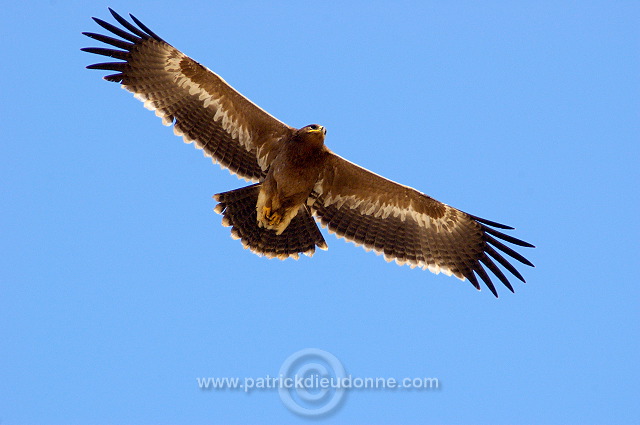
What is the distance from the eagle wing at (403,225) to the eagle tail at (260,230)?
280mm

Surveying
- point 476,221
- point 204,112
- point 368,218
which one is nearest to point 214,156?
point 204,112

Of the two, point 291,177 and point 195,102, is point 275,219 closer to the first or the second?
point 291,177

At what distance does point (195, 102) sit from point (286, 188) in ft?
5.12

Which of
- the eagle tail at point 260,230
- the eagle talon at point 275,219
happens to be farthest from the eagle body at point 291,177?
the eagle tail at point 260,230

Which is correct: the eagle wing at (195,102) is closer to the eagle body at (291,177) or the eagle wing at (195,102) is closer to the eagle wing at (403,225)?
the eagle body at (291,177)

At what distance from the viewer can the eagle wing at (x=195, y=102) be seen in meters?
10.6

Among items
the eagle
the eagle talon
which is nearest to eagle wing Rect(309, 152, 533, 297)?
the eagle

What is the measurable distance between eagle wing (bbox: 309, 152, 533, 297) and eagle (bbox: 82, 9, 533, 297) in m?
0.01

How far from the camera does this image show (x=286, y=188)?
10.6m

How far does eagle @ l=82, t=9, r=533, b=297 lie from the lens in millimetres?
10617

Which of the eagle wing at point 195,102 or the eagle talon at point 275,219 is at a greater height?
the eagle wing at point 195,102

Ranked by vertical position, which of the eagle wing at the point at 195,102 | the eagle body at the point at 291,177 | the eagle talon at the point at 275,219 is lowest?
the eagle talon at the point at 275,219

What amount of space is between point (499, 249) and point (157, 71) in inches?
182

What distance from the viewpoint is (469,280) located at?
11.1 meters
